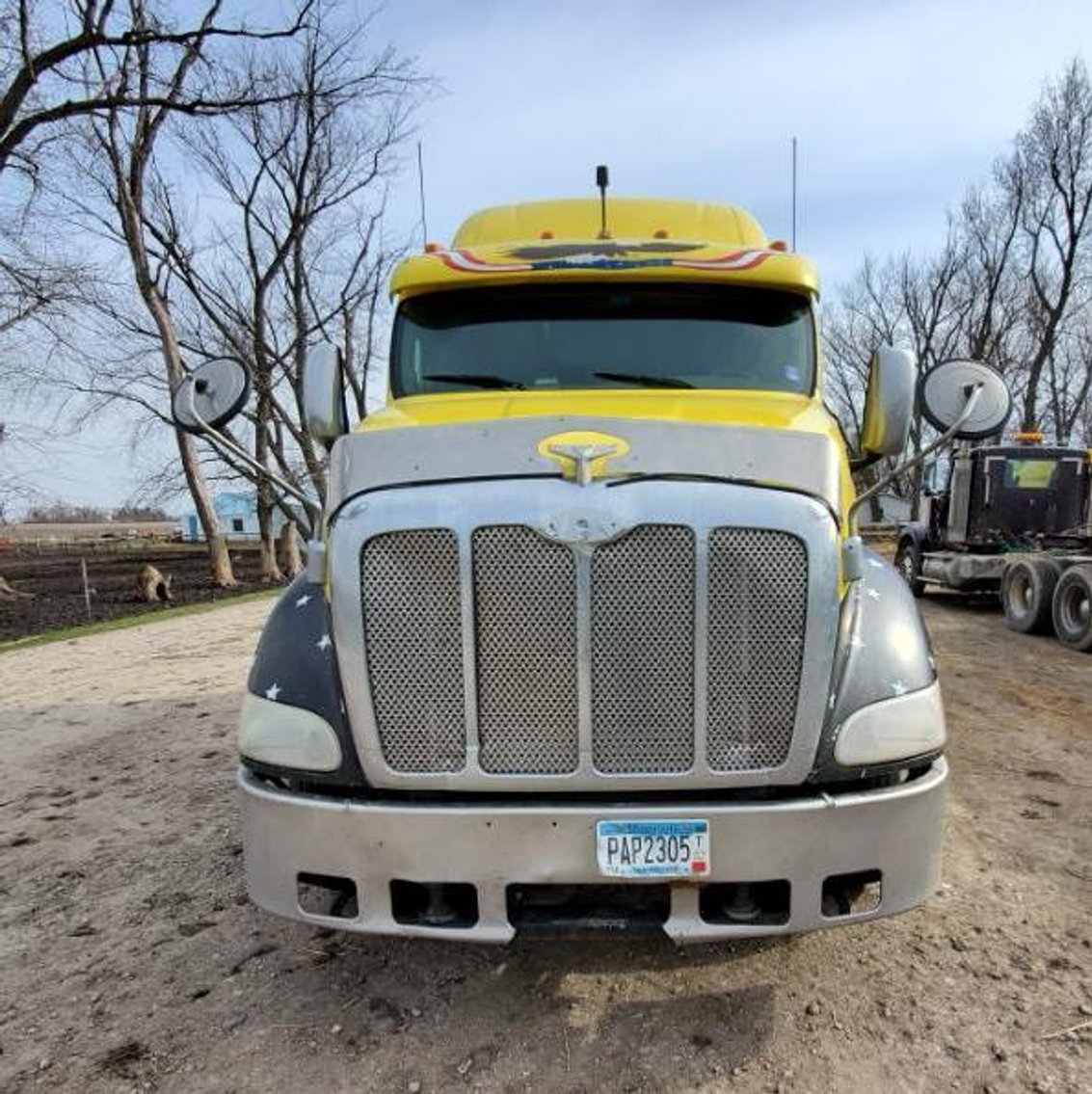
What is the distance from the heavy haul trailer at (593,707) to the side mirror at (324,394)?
1297 millimetres

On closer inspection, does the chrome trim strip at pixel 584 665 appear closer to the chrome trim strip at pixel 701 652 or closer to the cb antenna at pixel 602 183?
the chrome trim strip at pixel 701 652

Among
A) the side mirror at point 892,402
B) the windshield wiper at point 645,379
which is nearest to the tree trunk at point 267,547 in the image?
the windshield wiper at point 645,379

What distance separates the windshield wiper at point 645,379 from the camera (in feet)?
11.6

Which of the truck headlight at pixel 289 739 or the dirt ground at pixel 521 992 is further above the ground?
the truck headlight at pixel 289 739

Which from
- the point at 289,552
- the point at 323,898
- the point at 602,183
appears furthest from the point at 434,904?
the point at 289,552

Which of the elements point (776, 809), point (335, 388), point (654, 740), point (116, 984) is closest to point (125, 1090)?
point (116, 984)

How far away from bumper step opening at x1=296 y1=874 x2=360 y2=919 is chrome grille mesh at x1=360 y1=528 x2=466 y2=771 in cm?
38

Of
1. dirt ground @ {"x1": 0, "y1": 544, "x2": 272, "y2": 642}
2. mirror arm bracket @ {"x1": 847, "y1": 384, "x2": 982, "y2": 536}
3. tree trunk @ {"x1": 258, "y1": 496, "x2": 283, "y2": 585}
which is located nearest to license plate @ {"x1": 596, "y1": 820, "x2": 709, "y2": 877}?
mirror arm bracket @ {"x1": 847, "y1": 384, "x2": 982, "y2": 536}

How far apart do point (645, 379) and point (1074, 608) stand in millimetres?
8855

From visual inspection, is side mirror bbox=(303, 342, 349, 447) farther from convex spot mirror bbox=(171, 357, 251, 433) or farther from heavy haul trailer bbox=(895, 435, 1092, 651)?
heavy haul trailer bbox=(895, 435, 1092, 651)

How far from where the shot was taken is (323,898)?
262 cm

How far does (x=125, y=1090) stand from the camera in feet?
8.01

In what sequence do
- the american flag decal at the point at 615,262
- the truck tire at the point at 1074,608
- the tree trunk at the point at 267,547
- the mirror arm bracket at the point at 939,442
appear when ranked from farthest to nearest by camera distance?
the tree trunk at the point at 267,547 < the truck tire at the point at 1074,608 < the american flag decal at the point at 615,262 < the mirror arm bracket at the point at 939,442

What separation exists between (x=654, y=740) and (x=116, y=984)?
2.15 m
